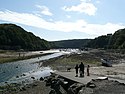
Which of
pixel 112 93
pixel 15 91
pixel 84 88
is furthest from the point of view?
pixel 15 91

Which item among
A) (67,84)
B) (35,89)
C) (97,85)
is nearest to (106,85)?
(97,85)

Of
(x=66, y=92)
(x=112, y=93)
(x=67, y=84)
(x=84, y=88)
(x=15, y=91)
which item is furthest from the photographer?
(x=15, y=91)

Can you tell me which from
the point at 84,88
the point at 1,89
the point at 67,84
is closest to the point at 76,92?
the point at 84,88

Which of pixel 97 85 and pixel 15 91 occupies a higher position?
pixel 97 85

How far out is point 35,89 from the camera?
4247cm

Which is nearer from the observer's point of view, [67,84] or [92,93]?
[92,93]

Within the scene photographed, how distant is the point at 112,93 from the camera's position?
2600cm

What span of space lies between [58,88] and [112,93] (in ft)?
27.8

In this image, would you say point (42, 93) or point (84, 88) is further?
point (42, 93)

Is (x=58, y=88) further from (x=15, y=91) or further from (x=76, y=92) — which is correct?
(x=15, y=91)

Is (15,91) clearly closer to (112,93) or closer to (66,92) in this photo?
(66,92)

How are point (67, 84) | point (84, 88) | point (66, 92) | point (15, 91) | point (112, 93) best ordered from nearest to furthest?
point (112, 93) → point (84, 88) → point (66, 92) → point (67, 84) → point (15, 91)

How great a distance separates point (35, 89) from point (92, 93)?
59.2 feet

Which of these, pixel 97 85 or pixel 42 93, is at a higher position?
pixel 97 85
